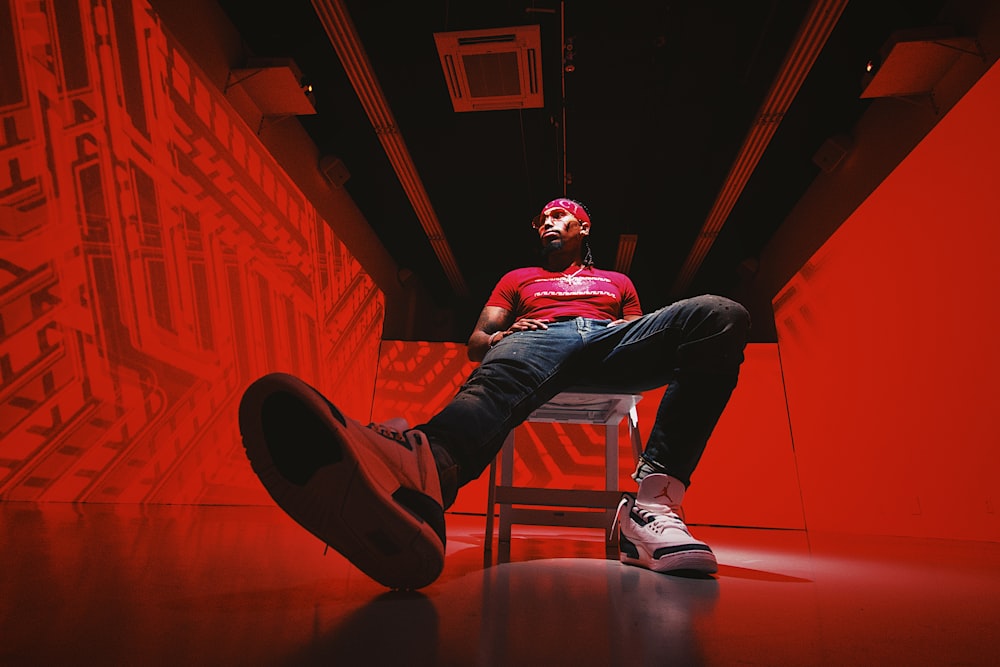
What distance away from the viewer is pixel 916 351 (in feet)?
7.86

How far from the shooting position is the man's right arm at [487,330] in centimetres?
158

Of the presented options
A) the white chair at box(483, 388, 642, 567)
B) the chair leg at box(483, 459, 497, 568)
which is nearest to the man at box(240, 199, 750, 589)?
the white chair at box(483, 388, 642, 567)

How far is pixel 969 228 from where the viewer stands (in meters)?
2.06

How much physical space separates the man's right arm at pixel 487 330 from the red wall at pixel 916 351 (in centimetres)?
173

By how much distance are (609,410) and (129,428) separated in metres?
1.78

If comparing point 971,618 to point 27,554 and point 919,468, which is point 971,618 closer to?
point 27,554

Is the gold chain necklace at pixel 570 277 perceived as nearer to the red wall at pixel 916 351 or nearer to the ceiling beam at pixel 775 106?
the red wall at pixel 916 351

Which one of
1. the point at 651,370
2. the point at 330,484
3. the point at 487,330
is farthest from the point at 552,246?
Result: the point at 330,484

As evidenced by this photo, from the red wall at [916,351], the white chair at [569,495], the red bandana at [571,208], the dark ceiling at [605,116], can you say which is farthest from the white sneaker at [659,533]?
the dark ceiling at [605,116]

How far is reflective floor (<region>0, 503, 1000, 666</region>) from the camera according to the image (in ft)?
1.59

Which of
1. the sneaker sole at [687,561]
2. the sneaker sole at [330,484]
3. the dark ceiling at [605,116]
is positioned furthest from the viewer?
the dark ceiling at [605,116]

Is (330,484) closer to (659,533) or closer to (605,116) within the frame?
(659,533)

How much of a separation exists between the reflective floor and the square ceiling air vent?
8.55 ft

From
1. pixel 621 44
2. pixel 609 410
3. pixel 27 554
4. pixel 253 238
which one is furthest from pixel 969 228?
pixel 253 238
